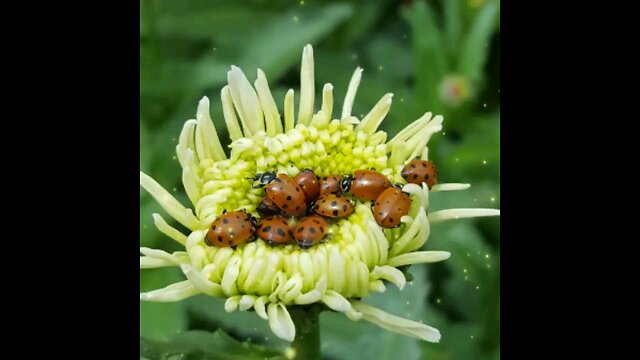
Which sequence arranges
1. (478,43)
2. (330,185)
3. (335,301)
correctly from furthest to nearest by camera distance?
(478,43), (330,185), (335,301)

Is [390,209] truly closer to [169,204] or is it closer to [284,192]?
[284,192]

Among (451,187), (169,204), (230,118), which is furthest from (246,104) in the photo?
(451,187)

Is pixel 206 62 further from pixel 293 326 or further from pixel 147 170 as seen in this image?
pixel 293 326

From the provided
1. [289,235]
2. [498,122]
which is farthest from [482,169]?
[289,235]

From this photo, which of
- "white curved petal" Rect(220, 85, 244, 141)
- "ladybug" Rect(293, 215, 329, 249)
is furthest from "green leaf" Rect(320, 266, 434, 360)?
"white curved petal" Rect(220, 85, 244, 141)

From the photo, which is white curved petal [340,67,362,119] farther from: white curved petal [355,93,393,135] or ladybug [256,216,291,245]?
ladybug [256,216,291,245]

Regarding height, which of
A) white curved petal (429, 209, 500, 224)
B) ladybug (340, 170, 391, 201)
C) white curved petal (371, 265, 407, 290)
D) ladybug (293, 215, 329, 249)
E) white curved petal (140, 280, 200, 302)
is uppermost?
ladybug (340, 170, 391, 201)
